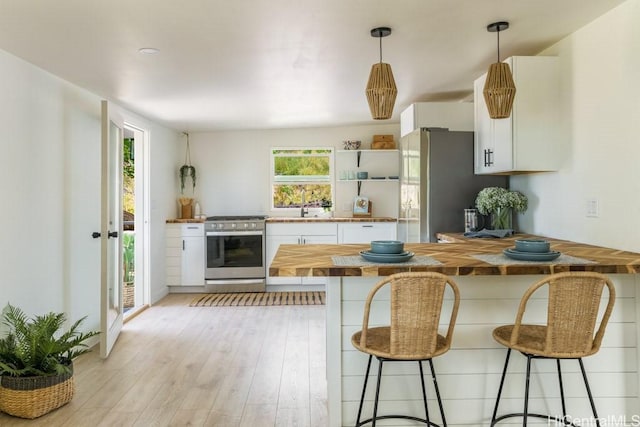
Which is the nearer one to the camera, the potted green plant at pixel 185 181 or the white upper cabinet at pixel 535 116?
the white upper cabinet at pixel 535 116

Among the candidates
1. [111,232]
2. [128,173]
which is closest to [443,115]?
[111,232]

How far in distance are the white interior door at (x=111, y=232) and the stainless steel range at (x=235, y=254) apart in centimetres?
180

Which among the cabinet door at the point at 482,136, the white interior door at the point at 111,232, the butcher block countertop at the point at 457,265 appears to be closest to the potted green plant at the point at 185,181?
the white interior door at the point at 111,232

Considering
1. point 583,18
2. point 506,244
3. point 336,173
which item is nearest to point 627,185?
point 506,244

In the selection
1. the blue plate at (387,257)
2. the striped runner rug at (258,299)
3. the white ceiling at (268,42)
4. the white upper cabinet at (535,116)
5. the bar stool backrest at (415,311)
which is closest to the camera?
the bar stool backrest at (415,311)

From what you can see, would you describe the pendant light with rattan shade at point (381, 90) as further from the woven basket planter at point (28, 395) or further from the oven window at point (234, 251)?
the oven window at point (234, 251)

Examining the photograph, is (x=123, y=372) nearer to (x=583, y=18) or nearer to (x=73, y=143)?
(x=73, y=143)

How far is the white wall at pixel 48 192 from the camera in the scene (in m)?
2.84

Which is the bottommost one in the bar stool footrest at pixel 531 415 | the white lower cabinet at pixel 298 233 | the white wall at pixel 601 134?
the bar stool footrest at pixel 531 415

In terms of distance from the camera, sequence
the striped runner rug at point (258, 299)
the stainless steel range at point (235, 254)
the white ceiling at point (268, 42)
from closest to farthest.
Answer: the white ceiling at point (268, 42) < the striped runner rug at point (258, 299) < the stainless steel range at point (235, 254)

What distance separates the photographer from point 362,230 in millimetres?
5785

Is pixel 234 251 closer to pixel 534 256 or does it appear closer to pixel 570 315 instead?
pixel 534 256

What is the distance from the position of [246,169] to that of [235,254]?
1276mm

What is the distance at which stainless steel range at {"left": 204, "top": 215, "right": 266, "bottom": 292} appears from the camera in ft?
18.7
